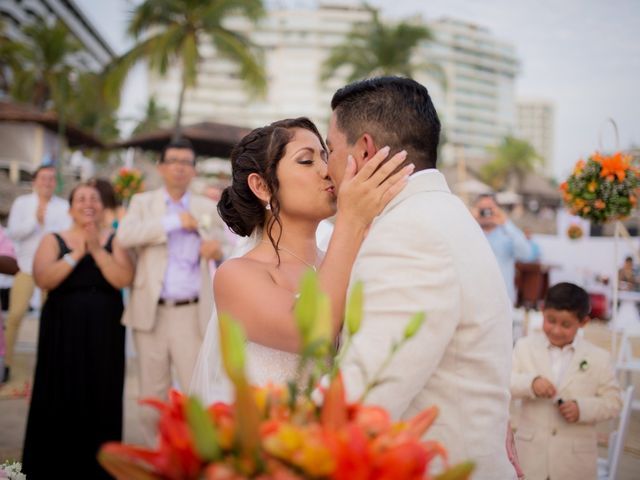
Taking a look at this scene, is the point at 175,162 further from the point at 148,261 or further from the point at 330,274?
the point at 330,274

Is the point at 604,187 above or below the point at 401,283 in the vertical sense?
above

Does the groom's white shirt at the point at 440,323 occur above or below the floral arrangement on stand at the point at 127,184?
below

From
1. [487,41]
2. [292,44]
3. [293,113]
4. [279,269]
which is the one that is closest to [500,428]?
[279,269]

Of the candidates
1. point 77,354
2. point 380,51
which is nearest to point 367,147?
point 77,354

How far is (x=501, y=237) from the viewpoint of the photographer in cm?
764

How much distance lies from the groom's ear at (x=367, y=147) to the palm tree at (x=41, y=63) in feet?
105

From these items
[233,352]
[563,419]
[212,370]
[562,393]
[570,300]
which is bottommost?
[563,419]

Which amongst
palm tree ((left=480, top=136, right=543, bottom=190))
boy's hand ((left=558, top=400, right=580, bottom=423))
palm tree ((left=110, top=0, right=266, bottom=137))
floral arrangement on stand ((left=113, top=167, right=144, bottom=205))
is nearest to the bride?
boy's hand ((left=558, top=400, right=580, bottom=423))

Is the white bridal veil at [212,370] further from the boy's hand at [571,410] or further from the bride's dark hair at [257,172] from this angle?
the boy's hand at [571,410]

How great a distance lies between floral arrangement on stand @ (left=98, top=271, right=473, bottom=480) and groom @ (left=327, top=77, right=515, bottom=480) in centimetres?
37

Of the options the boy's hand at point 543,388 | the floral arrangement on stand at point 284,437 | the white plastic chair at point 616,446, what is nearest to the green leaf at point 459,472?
the floral arrangement on stand at point 284,437

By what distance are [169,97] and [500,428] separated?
10946cm

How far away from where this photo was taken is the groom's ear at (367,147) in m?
1.96

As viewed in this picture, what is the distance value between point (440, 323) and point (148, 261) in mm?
4294
